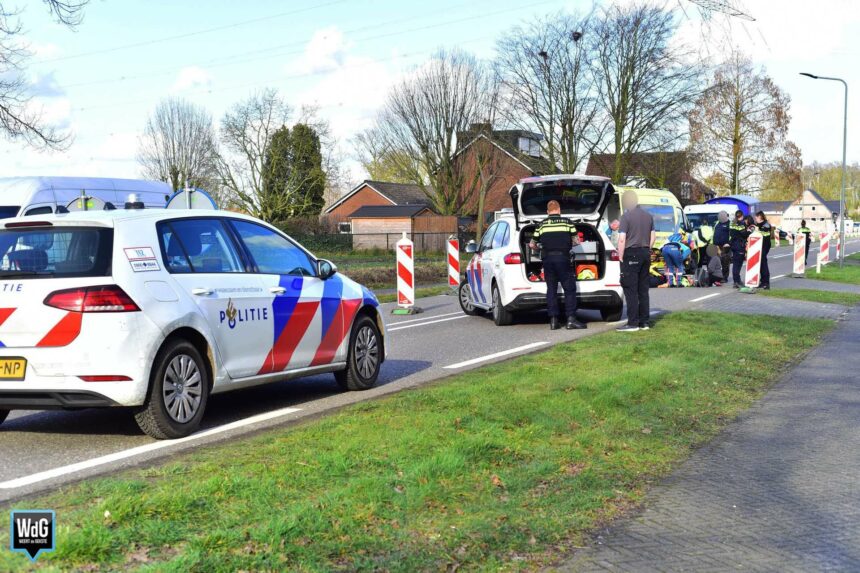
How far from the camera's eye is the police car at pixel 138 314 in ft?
21.2

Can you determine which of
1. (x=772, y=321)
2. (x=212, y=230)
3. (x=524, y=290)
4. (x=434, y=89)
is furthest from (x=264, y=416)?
(x=434, y=89)

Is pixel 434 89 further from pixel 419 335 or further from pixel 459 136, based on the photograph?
pixel 419 335

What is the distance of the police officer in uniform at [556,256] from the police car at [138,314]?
651 cm

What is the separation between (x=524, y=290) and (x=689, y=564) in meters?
10.4

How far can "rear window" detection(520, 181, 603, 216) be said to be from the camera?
14.8 metres

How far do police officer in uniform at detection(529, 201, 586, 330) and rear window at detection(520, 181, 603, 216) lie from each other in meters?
0.57

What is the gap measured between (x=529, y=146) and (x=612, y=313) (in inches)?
1507

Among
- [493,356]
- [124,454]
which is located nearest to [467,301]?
[493,356]

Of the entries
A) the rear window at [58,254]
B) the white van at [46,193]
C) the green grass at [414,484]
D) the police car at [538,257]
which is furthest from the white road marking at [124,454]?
the white van at [46,193]

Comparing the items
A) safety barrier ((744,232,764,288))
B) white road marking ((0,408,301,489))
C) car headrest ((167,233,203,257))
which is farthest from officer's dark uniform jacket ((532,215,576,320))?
safety barrier ((744,232,764,288))

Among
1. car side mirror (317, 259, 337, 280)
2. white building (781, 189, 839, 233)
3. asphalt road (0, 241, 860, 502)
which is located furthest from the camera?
white building (781, 189, 839, 233)

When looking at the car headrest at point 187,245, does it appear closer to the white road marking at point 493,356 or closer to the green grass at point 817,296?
the white road marking at point 493,356

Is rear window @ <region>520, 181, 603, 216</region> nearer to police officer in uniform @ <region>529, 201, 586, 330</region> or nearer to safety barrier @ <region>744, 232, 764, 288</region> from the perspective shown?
police officer in uniform @ <region>529, 201, 586, 330</region>

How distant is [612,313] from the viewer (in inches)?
611
